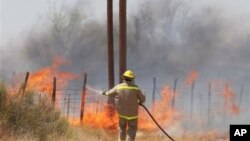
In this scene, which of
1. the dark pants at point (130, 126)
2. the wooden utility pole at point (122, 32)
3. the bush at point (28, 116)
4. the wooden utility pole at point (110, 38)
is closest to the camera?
the dark pants at point (130, 126)

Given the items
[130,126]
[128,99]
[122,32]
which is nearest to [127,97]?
[128,99]

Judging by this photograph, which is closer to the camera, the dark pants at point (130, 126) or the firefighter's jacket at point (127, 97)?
the firefighter's jacket at point (127, 97)

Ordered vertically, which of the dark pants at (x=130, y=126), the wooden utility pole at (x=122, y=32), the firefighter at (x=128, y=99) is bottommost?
the dark pants at (x=130, y=126)

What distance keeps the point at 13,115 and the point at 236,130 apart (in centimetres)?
690

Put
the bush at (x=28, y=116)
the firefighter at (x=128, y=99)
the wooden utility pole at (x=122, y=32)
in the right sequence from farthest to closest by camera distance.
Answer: the wooden utility pole at (x=122, y=32)
the bush at (x=28, y=116)
the firefighter at (x=128, y=99)

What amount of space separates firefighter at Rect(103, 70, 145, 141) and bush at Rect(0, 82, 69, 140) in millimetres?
2561

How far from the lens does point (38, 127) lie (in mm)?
17734

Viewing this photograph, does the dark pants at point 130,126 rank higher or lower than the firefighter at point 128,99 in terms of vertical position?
lower

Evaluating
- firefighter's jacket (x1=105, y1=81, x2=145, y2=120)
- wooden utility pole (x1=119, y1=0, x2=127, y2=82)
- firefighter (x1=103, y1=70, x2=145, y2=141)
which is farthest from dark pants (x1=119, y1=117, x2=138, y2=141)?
wooden utility pole (x1=119, y1=0, x2=127, y2=82)

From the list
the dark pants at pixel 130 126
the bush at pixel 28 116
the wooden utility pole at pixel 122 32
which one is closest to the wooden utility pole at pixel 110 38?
the wooden utility pole at pixel 122 32

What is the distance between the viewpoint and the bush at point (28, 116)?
56.9 feet

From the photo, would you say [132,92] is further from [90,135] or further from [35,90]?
[90,135]

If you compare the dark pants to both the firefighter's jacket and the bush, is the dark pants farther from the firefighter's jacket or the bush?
the bush

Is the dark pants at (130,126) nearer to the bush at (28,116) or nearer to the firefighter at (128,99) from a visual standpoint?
the firefighter at (128,99)
